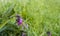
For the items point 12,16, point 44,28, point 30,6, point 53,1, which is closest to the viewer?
point 12,16

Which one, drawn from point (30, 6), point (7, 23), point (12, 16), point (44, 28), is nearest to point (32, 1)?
point (30, 6)

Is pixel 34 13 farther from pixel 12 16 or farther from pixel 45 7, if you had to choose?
pixel 12 16

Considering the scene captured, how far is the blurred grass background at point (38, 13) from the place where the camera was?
148 cm

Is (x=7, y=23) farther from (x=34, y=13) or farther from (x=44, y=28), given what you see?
(x=34, y=13)

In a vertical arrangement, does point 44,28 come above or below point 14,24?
below

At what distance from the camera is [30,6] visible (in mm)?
1854

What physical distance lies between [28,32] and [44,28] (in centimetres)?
41

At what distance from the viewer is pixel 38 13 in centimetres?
179

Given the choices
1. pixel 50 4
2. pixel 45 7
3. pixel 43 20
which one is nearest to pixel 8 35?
pixel 43 20

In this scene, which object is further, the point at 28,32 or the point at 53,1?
the point at 53,1

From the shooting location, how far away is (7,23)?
1141mm

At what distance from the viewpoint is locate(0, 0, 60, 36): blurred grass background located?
1475 mm

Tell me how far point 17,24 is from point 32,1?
33.6 inches

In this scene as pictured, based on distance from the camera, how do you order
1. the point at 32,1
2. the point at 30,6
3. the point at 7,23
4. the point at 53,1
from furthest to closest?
the point at 53,1 < the point at 32,1 < the point at 30,6 < the point at 7,23
